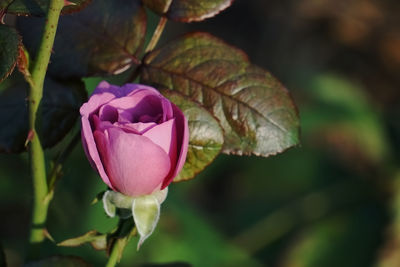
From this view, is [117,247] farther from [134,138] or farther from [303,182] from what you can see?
[303,182]

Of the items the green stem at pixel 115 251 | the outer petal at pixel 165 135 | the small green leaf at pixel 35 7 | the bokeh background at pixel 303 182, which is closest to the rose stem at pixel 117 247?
the green stem at pixel 115 251

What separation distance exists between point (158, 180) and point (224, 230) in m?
1.83

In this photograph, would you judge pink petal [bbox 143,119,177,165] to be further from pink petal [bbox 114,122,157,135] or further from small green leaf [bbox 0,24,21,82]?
small green leaf [bbox 0,24,21,82]

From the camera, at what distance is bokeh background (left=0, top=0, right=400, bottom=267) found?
6.55 ft

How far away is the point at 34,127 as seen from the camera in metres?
0.67

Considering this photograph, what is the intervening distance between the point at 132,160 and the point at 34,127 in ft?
0.41

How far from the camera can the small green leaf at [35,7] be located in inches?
25.2

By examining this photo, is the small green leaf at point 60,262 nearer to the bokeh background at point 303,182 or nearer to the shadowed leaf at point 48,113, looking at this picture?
the shadowed leaf at point 48,113

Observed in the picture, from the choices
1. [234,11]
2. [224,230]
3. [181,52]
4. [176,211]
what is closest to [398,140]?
[224,230]

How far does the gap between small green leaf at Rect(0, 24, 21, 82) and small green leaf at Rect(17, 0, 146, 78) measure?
0.12 m

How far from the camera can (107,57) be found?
775mm

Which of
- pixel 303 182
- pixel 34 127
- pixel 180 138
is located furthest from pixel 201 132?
pixel 303 182

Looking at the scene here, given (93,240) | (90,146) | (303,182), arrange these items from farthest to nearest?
(303,182) < (93,240) < (90,146)

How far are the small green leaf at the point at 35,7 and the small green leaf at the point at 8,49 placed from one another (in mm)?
20
